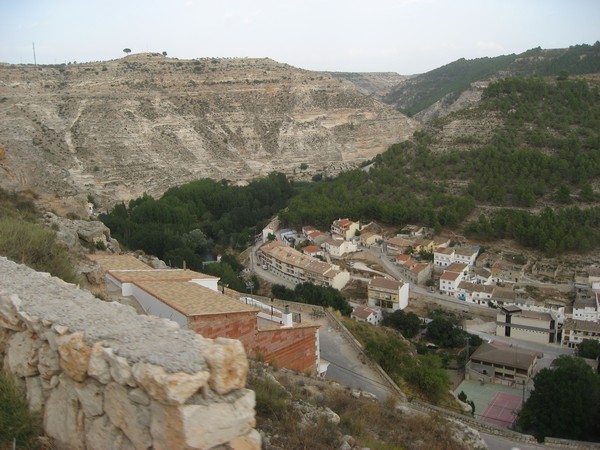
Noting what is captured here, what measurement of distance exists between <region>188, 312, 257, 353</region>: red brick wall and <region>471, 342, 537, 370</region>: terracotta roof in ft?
40.8

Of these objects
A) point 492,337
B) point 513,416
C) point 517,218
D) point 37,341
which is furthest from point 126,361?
point 517,218

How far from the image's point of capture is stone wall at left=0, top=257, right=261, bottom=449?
2.95 meters

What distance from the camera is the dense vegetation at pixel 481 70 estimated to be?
57.5m

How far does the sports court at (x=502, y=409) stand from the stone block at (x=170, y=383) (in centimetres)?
1225

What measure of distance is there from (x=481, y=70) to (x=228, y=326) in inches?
3173

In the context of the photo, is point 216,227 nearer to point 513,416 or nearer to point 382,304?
point 382,304

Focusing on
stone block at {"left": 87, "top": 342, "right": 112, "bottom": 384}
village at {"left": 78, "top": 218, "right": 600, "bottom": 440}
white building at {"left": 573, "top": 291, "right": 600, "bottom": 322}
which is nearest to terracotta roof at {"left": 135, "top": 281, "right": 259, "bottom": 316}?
village at {"left": 78, "top": 218, "right": 600, "bottom": 440}

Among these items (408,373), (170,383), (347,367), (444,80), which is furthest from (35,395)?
(444,80)

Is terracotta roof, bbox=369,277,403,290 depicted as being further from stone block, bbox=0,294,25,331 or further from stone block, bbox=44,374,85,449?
stone block, bbox=44,374,85,449

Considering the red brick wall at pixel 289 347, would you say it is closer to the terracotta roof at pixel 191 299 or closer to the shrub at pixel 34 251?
the terracotta roof at pixel 191 299

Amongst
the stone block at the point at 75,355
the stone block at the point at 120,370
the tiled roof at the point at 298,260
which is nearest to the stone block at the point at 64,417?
the stone block at the point at 75,355

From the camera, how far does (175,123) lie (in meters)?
45.6

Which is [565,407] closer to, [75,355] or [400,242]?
[75,355]

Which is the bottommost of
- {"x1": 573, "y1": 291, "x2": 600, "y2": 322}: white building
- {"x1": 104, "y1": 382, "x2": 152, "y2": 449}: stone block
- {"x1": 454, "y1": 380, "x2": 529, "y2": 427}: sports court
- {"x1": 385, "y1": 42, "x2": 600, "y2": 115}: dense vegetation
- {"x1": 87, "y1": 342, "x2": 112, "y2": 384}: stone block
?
{"x1": 454, "y1": 380, "x2": 529, "y2": 427}: sports court
